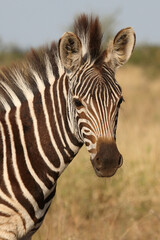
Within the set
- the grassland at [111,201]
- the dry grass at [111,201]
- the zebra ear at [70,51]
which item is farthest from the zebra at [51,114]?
the dry grass at [111,201]

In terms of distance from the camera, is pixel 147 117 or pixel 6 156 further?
pixel 147 117

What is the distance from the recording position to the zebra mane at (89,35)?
3.92 metres

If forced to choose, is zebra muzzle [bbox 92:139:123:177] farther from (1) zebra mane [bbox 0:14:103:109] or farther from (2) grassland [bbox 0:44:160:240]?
(2) grassland [bbox 0:44:160:240]

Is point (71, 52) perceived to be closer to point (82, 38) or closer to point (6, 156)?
point (82, 38)

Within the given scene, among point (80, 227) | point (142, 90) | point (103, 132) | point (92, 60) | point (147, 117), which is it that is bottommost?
point (142, 90)

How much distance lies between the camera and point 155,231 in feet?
21.6

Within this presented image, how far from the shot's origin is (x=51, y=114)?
398 cm

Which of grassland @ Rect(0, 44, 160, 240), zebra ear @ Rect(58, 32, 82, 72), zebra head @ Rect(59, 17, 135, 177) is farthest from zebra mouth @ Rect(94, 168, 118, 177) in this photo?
grassland @ Rect(0, 44, 160, 240)

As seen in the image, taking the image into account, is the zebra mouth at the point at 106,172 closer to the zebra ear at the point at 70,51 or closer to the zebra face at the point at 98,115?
the zebra face at the point at 98,115

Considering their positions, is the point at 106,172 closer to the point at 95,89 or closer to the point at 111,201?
the point at 95,89

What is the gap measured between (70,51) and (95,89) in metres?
0.48

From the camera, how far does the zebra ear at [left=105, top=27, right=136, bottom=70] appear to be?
13.1 ft

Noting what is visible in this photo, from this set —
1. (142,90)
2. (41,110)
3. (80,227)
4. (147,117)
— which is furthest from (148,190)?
(142,90)

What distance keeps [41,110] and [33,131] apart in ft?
0.72
